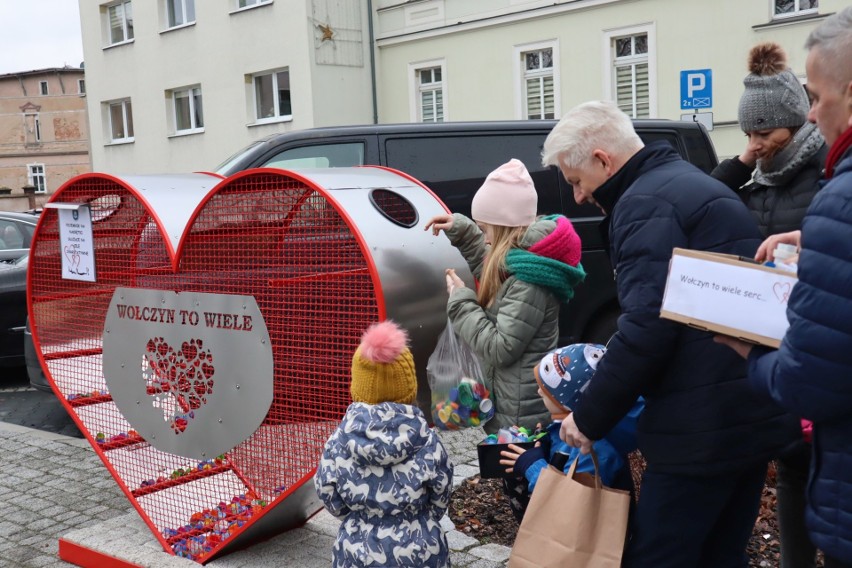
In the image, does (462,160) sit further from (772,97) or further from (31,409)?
(31,409)

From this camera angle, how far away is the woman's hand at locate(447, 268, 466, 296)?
134 inches

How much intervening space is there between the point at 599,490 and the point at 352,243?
137 centimetres

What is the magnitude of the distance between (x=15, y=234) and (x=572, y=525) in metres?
8.42

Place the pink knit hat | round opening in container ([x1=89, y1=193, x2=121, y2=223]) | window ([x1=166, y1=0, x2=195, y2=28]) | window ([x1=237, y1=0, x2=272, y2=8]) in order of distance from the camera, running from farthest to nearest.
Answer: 1. window ([x1=166, y1=0, x2=195, y2=28])
2. window ([x1=237, y1=0, x2=272, y2=8])
3. round opening in container ([x1=89, y1=193, x2=121, y2=223])
4. the pink knit hat

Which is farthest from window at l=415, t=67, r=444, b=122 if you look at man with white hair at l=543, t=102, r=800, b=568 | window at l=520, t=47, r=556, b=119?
man with white hair at l=543, t=102, r=800, b=568

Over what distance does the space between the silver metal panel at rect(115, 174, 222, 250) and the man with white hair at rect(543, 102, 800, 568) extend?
1.98m

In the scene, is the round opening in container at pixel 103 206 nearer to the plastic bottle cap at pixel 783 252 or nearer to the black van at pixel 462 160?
the black van at pixel 462 160

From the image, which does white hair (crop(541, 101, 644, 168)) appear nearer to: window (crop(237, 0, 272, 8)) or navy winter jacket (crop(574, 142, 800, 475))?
navy winter jacket (crop(574, 142, 800, 475))

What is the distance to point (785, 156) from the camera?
3.28 meters

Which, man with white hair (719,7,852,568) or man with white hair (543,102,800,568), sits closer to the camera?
man with white hair (719,7,852,568)

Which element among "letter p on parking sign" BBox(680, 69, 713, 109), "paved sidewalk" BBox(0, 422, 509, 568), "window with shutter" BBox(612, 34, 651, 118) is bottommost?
"paved sidewalk" BBox(0, 422, 509, 568)

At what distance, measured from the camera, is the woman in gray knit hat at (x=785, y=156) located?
320cm

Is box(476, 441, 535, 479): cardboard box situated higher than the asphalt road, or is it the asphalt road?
box(476, 441, 535, 479): cardboard box

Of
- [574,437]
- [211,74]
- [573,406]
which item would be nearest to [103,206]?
[573,406]
